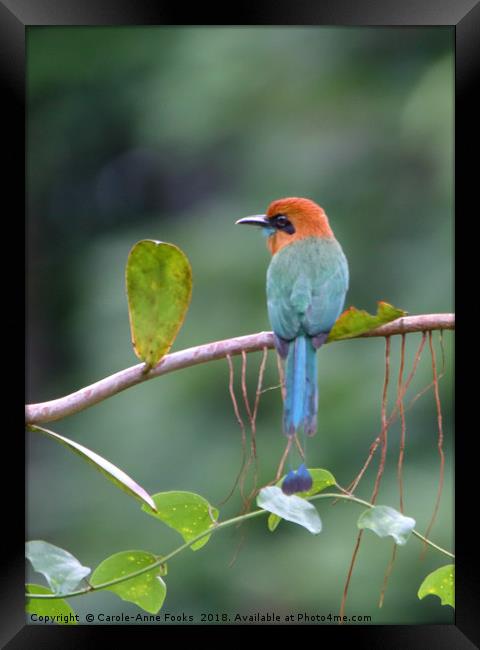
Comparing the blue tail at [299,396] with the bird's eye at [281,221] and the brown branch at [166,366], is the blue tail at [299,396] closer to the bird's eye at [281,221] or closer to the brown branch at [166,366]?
the brown branch at [166,366]

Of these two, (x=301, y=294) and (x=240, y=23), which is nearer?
(x=240, y=23)

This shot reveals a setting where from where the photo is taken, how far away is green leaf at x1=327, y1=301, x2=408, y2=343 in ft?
5.11

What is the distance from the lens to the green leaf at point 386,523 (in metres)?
1.56

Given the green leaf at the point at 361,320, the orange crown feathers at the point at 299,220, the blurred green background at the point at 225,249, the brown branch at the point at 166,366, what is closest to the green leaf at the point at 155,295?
the brown branch at the point at 166,366

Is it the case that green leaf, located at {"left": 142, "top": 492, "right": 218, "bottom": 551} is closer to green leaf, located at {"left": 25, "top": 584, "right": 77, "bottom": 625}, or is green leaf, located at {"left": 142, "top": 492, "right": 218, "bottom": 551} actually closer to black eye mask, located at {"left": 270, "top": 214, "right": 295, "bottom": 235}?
green leaf, located at {"left": 25, "top": 584, "right": 77, "bottom": 625}

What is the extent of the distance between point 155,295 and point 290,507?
1.23ft

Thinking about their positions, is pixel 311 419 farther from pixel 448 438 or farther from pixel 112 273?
pixel 112 273

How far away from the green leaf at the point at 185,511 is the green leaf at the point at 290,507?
0.09 meters

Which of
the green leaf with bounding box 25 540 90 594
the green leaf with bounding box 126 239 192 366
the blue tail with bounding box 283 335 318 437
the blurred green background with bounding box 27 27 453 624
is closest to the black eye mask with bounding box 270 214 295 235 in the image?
the blurred green background with bounding box 27 27 453 624

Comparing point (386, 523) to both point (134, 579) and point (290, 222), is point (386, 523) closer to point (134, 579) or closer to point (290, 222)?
point (134, 579)

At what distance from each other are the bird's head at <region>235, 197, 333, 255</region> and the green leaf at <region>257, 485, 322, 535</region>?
0.63m

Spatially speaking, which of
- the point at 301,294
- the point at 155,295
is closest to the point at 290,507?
the point at 155,295

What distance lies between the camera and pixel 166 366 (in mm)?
1608

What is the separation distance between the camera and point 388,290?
265 cm
